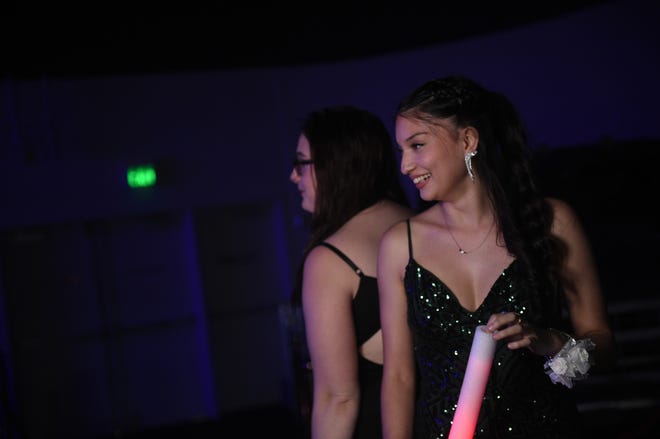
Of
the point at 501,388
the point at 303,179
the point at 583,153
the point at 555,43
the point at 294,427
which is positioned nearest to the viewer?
the point at 501,388

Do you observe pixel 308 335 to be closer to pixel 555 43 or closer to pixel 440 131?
pixel 440 131

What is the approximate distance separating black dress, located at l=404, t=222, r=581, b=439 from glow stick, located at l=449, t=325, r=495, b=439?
1.81 ft

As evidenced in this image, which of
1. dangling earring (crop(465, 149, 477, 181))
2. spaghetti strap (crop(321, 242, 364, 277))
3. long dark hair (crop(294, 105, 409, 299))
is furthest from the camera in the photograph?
long dark hair (crop(294, 105, 409, 299))

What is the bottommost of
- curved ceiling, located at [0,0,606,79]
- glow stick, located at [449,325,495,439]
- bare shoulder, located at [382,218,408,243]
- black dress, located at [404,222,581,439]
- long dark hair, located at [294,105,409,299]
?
black dress, located at [404,222,581,439]

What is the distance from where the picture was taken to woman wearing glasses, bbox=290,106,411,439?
5.98 ft

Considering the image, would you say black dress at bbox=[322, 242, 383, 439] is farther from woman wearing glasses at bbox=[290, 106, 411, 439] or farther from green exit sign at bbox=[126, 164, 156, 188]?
green exit sign at bbox=[126, 164, 156, 188]

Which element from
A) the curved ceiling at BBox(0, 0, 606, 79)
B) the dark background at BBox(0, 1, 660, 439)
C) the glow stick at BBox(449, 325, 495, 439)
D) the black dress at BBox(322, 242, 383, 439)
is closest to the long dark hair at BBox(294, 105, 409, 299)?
the black dress at BBox(322, 242, 383, 439)

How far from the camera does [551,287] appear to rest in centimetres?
169

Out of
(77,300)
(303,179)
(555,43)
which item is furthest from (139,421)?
(303,179)

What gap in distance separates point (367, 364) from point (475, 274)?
40cm

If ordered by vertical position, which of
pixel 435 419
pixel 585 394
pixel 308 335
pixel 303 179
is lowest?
pixel 585 394

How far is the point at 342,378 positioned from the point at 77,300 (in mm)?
5423

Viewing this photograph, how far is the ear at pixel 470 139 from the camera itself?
1.72m

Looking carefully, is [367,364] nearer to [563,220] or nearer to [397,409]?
[397,409]
